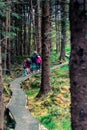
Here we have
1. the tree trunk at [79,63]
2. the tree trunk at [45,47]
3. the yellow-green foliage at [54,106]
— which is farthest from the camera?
the tree trunk at [45,47]

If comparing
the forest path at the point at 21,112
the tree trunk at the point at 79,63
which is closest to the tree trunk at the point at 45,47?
the forest path at the point at 21,112

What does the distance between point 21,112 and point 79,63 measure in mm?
10015

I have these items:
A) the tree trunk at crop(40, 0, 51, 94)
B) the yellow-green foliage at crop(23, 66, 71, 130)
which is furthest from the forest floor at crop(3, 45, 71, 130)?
the tree trunk at crop(40, 0, 51, 94)

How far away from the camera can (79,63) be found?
4641mm

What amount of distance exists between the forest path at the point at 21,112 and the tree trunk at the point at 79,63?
758cm

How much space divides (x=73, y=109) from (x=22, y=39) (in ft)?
116

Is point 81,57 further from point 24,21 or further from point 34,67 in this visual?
point 24,21

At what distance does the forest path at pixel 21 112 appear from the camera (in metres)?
12.4

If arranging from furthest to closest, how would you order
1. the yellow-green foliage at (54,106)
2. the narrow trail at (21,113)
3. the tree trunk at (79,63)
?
the yellow-green foliage at (54,106) < the narrow trail at (21,113) < the tree trunk at (79,63)

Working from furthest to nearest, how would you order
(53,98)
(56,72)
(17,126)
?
(56,72), (53,98), (17,126)

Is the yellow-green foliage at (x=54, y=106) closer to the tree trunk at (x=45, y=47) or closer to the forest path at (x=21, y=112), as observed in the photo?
the forest path at (x=21, y=112)

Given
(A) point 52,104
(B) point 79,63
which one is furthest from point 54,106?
(B) point 79,63

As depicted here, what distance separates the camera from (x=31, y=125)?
12.4 meters

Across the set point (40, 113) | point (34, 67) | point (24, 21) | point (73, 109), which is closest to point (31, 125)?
point (40, 113)
